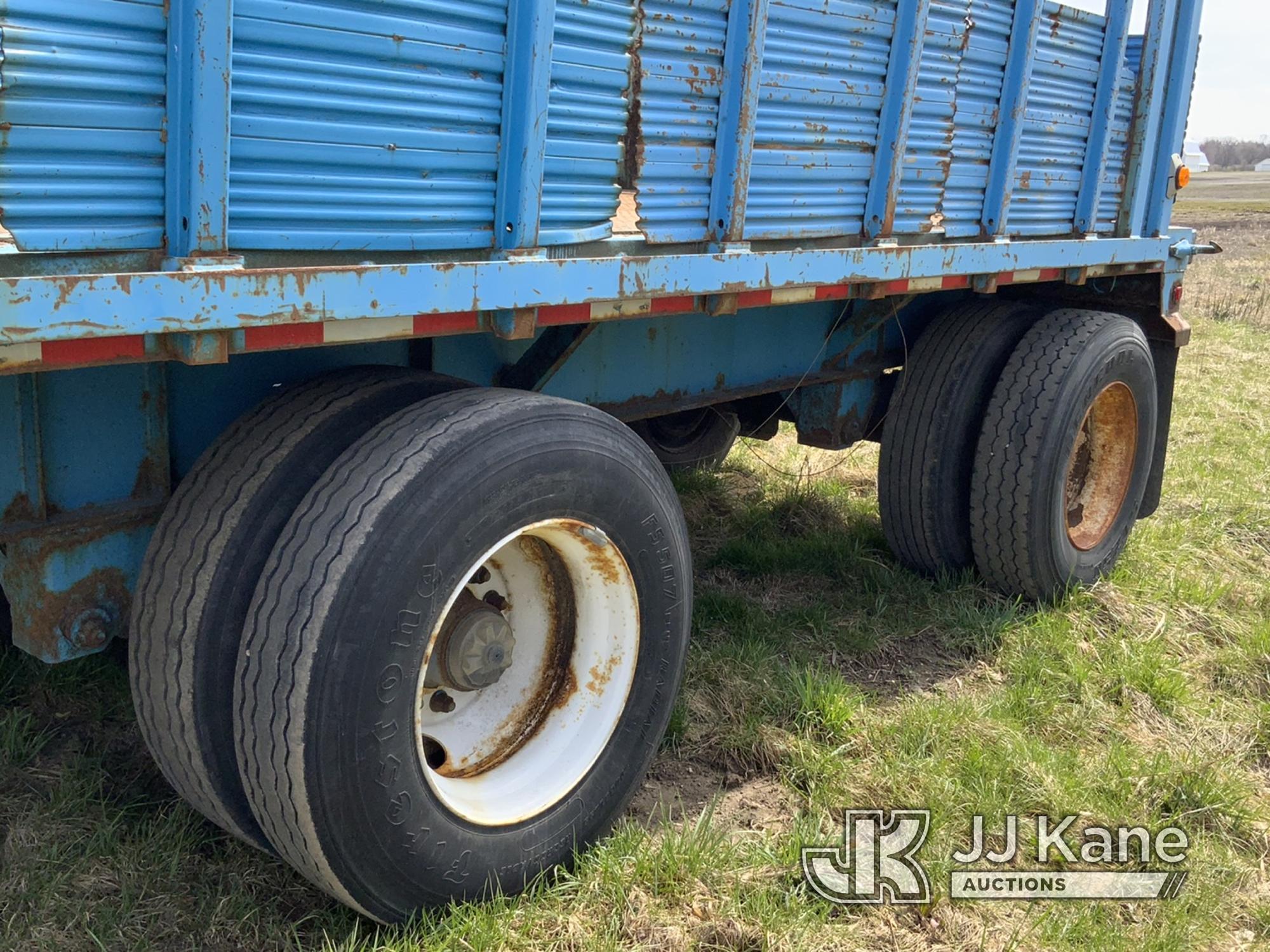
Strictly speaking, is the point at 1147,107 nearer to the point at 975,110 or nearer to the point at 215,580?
the point at 975,110

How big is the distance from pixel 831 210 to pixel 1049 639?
74.5 inches

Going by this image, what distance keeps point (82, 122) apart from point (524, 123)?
32.4 inches

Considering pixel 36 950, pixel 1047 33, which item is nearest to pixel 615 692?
pixel 36 950

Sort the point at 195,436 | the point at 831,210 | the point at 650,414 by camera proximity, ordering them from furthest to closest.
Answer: the point at 650,414 → the point at 831,210 → the point at 195,436

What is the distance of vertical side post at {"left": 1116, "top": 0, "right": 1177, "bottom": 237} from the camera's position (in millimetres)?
4395

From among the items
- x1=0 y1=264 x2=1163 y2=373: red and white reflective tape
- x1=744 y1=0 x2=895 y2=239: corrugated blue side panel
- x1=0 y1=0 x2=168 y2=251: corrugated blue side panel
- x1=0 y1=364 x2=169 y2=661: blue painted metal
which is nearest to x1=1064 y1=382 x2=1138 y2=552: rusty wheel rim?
x1=0 y1=264 x2=1163 y2=373: red and white reflective tape

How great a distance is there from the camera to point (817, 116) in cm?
304

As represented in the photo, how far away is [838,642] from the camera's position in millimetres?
4094

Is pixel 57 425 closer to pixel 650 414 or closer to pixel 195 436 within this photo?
pixel 195 436

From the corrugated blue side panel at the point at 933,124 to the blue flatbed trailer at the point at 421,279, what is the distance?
0.01 meters

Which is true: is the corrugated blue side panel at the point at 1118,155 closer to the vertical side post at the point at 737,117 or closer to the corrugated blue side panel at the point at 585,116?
the vertical side post at the point at 737,117

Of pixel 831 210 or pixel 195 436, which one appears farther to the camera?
pixel 831 210

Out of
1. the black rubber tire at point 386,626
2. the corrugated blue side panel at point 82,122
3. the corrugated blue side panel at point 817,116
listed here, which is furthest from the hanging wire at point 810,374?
the corrugated blue side panel at point 82,122

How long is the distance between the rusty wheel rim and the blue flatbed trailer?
4.39 ft
